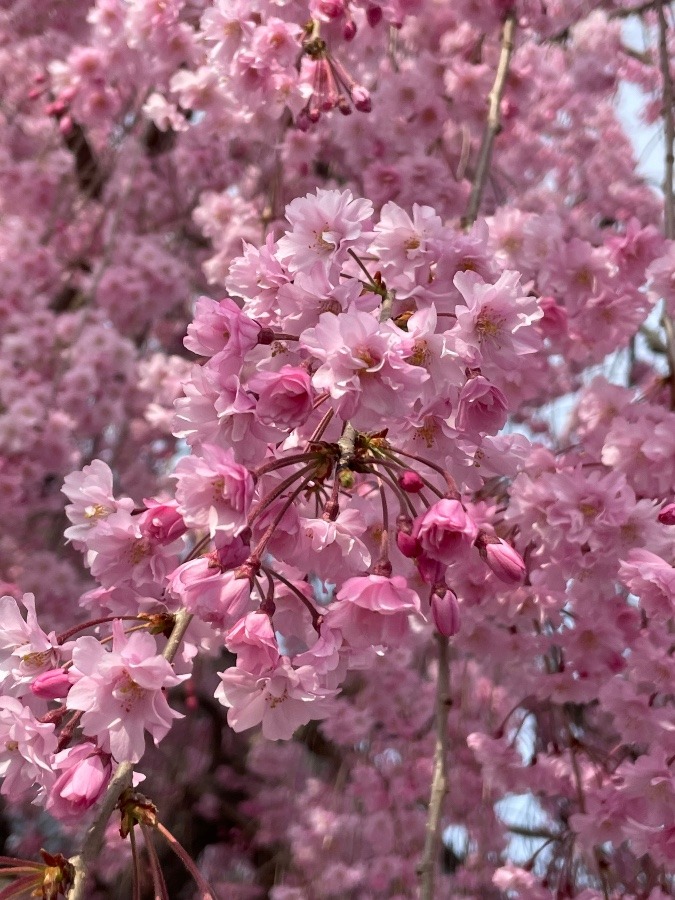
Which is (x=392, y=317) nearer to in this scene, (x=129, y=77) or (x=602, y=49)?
(x=129, y=77)

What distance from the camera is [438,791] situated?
1.73 m

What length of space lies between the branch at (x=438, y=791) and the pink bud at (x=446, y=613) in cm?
67

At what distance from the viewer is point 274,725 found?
1188 millimetres

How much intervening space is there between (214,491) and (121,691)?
0.29 m

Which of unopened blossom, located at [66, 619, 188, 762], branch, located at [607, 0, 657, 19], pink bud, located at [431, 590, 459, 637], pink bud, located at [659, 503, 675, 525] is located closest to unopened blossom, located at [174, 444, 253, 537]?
unopened blossom, located at [66, 619, 188, 762]

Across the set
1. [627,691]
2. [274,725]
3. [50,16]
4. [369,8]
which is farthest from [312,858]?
[50,16]

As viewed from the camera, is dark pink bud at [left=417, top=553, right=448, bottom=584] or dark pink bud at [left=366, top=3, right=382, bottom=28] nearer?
dark pink bud at [left=417, top=553, right=448, bottom=584]

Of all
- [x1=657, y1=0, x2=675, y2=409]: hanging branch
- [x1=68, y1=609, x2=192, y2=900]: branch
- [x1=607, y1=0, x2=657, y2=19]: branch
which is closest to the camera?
[x1=68, y1=609, x2=192, y2=900]: branch

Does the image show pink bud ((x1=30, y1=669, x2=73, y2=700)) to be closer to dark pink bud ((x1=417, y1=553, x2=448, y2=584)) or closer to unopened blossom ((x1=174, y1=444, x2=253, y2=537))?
unopened blossom ((x1=174, y1=444, x2=253, y2=537))

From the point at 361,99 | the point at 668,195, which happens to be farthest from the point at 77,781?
the point at 668,195

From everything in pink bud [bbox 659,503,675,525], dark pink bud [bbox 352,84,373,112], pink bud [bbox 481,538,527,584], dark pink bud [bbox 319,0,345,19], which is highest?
dark pink bud [bbox 319,0,345,19]

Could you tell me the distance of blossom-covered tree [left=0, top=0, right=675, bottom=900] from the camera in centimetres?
116

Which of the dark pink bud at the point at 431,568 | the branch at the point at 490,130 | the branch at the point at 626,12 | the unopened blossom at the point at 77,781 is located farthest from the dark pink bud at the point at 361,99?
the branch at the point at 626,12

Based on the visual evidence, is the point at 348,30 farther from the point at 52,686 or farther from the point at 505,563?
the point at 52,686
